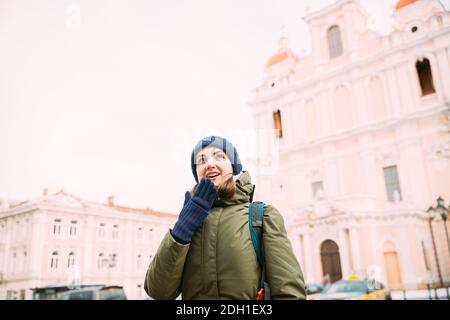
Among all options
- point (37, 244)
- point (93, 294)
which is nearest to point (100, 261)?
point (37, 244)

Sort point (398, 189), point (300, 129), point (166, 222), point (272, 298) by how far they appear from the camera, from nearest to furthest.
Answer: point (272, 298) < point (166, 222) < point (398, 189) < point (300, 129)

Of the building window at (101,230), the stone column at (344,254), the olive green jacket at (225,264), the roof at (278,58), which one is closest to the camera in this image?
the olive green jacket at (225,264)

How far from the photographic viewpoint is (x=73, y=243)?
823cm

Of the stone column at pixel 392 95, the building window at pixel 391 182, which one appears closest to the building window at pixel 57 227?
the building window at pixel 391 182

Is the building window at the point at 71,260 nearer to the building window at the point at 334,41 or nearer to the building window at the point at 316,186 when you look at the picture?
the building window at the point at 316,186

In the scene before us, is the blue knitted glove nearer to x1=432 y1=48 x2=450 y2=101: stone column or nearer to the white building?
the white building

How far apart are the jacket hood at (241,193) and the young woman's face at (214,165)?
6 centimetres

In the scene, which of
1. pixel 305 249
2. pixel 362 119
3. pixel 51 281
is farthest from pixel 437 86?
pixel 51 281

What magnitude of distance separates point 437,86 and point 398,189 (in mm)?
3356

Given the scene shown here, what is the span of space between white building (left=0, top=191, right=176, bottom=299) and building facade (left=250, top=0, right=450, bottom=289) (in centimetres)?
386

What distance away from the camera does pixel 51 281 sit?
8.11 m

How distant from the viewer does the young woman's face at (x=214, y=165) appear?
1.29 meters

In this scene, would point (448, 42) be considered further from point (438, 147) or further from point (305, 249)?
point (305, 249)

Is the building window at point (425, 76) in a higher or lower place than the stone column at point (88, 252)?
higher
